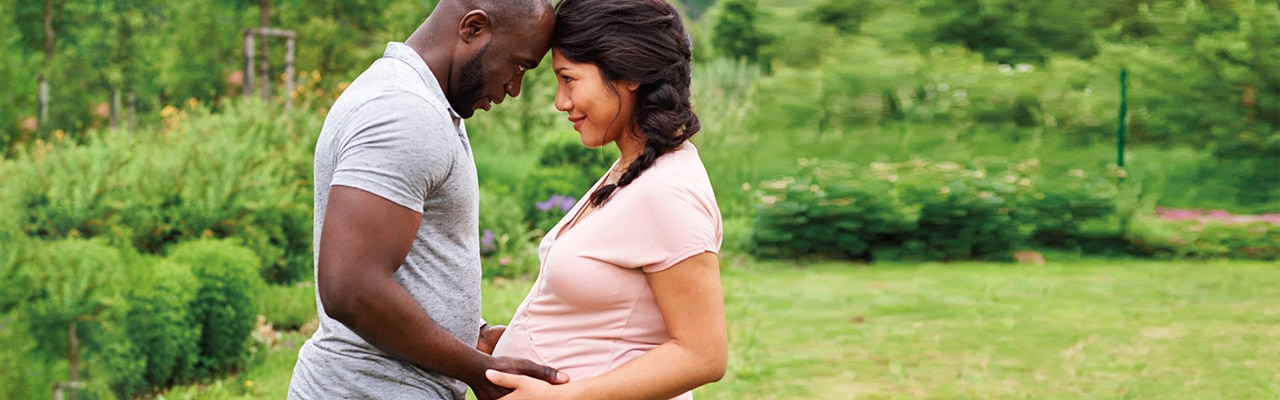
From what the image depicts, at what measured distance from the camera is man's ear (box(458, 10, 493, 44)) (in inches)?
77.7

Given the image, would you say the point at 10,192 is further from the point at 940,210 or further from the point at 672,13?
the point at 940,210

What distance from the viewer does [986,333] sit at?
7.63 m

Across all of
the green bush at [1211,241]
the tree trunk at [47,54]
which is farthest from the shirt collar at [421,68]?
the tree trunk at [47,54]

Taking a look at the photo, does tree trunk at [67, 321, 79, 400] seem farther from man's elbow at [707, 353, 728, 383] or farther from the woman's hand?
man's elbow at [707, 353, 728, 383]

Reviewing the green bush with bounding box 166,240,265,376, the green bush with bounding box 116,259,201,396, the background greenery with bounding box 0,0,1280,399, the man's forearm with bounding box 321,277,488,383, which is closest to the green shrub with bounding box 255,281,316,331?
the background greenery with bounding box 0,0,1280,399

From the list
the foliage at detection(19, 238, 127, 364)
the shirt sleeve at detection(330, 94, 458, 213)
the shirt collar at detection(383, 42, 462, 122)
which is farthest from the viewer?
the foliage at detection(19, 238, 127, 364)

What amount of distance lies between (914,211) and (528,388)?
359 inches

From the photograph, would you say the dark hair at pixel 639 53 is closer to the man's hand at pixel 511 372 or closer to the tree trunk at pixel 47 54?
the man's hand at pixel 511 372

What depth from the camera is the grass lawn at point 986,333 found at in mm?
6250

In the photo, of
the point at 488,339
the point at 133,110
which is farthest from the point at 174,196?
the point at 133,110

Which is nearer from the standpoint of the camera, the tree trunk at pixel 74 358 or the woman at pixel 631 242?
the woman at pixel 631 242

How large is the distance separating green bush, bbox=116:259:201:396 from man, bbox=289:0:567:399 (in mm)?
3963

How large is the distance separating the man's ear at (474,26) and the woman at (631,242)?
16cm

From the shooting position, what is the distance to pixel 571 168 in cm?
1077
